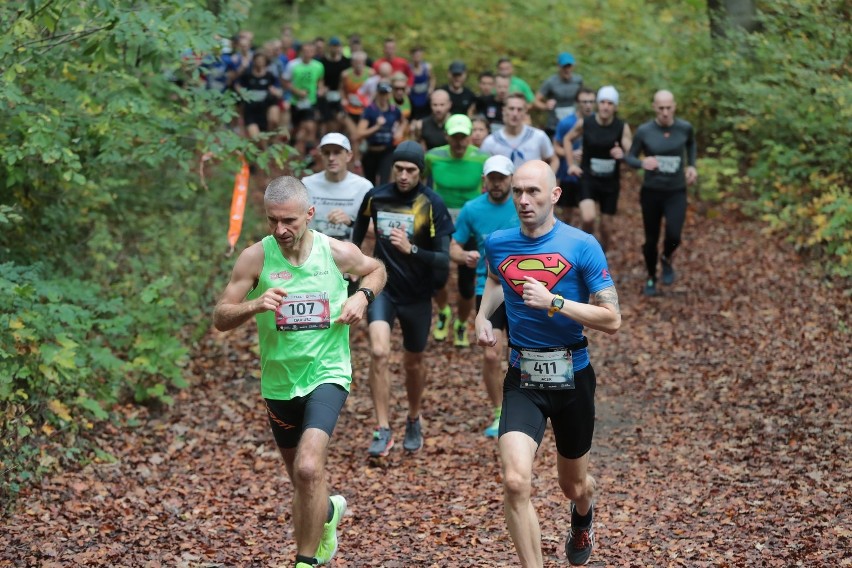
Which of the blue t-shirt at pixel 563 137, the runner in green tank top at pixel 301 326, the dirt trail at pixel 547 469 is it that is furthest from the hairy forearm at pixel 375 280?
the blue t-shirt at pixel 563 137

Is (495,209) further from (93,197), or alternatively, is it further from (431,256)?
(93,197)

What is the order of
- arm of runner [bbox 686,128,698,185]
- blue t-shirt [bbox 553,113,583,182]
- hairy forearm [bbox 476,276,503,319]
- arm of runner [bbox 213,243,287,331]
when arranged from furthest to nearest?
1. blue t-shirt [bbox 553,113,583,182]
2. arm of runner [bbox 686,128,698,185]
3. hairy forearm [bbox 476,276,503,319]
4. arm of runner [bbox 213,243,287,331]

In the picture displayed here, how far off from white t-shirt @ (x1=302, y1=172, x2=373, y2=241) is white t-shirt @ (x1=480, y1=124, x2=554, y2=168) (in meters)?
2.60

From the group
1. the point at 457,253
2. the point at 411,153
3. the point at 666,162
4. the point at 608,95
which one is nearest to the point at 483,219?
the point at 457,253

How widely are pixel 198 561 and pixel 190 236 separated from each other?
794 cm

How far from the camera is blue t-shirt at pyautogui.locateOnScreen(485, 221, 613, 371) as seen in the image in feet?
18.6

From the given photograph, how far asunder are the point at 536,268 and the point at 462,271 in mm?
4962

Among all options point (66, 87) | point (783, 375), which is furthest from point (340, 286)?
point (783, 375)

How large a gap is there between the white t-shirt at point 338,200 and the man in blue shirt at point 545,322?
10.3 feet

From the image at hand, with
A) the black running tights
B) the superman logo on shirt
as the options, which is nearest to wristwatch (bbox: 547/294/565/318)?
the superman logo on shirt

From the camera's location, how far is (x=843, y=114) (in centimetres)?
1323

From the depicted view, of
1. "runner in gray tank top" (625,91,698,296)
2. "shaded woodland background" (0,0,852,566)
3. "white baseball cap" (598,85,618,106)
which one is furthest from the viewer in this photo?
"white baseball cap" (598,85,618,106)

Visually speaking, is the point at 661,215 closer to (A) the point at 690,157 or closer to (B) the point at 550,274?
(A) the point at 690,157

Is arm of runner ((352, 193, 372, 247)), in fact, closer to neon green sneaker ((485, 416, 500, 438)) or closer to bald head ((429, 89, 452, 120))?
neon green sneaker ((485, 416, 500, 438))
